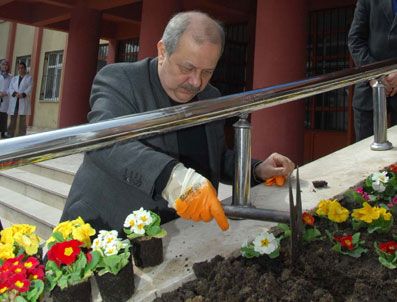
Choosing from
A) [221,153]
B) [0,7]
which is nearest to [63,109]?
[0,7]

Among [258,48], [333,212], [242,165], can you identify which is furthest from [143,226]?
[258,48]

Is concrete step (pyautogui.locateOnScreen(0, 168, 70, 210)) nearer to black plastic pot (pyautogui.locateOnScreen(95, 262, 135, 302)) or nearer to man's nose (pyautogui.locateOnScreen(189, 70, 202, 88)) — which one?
man's nose (pyautogui.locateOnScreen(189, 70, 202, 88))

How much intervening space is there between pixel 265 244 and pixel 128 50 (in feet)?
35.3

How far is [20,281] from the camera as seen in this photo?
114cm

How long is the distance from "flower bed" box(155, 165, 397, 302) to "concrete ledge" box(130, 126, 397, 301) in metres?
0.07

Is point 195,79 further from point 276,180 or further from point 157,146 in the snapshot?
point 276,180

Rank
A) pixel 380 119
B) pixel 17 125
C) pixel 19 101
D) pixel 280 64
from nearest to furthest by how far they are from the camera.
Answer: pixel 380 119, pixel 280 64, pixel 19 101, pixel 17 125

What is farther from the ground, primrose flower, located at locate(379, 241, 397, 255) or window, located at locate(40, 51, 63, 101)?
window, located at locate(40, 51, 63, 101)

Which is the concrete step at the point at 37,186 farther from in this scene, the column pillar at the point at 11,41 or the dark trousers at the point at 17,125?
the column pillar at the point at 11,41

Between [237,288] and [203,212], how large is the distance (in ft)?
0.84

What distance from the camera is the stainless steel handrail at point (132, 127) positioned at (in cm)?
111

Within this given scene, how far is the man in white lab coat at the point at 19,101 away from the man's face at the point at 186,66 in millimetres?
8136

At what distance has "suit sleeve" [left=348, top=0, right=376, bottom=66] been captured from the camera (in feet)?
9.34

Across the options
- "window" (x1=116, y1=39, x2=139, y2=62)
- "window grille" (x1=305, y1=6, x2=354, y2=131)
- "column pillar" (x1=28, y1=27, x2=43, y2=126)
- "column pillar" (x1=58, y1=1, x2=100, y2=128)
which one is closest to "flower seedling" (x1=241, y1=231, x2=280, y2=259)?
"window grille" (x1=305, y1=6, x2=354, y2=131)
